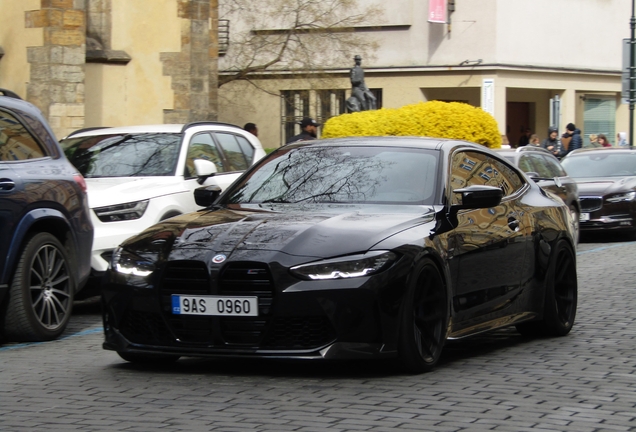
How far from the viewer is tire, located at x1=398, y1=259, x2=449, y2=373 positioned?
22.3 feet

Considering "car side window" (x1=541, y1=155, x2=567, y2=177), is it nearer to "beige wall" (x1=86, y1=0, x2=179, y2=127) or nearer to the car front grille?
the car front grille

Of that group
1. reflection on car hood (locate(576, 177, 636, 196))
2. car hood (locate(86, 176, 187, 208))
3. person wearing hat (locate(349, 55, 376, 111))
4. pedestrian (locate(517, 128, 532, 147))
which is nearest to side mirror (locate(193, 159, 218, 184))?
car hood (locate(86, 176, 187, 208))

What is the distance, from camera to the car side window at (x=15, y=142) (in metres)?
9.13

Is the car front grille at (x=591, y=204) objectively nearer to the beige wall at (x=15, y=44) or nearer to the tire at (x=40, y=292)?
the beige wall at (x=15, y=44)

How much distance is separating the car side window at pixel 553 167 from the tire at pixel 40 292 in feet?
36.2

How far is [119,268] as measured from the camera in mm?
7125

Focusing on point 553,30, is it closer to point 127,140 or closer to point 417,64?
point 417,64

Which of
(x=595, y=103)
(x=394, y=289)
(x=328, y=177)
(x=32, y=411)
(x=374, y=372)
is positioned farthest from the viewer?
(x=595, y=103)

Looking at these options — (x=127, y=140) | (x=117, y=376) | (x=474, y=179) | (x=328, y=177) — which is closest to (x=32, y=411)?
(x=117, y=376)

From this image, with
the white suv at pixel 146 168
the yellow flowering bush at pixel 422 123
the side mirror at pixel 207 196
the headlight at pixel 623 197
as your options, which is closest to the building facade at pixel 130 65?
the yellow flowering bush at pixel 422 123

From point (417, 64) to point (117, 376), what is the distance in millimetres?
36210

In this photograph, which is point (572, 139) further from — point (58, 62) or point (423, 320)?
point (423, 320)

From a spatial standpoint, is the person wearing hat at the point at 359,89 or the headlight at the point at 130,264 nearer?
the headlight at the point at 130,264

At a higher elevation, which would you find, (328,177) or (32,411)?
(328,177)
